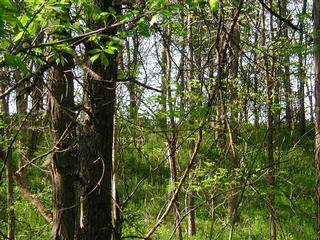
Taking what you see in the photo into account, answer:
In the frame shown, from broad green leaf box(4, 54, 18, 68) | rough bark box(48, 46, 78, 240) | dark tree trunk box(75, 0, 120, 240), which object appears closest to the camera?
broad green leaf box(4, 54, 18, 68)

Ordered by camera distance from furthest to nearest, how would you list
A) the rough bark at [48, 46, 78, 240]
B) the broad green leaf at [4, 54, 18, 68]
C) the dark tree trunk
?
the rough bark at [48, 46, 78, 240]
the dark tree trunk
the broad green leaf at [4, 54, 18, 68]

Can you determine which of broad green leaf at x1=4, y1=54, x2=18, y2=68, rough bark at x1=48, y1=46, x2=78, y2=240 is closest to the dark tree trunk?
broad green leaf at x1=4, y1=54, x2=18, y2=68

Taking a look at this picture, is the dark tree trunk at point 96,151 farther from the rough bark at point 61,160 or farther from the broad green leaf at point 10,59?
the rough bark at point 61,160

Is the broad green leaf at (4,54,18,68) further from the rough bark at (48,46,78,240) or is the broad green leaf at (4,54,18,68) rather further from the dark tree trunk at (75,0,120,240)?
the rough bark at (48,46,78,240)

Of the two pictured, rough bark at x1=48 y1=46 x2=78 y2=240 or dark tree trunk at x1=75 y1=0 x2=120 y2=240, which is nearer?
→ dark tree trunk at x1=75 y1=0 x2=120 y2=240

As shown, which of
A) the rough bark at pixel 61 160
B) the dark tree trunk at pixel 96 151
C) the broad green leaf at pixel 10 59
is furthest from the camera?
the rough bark at pixel 61 160

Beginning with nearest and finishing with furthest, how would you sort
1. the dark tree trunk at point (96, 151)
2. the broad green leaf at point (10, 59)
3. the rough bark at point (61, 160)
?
the broad green leaf at point (10, 59) → the dark tree trunk at point (96, 151) → the rough bark at point (61, 160)

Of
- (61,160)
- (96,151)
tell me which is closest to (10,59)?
(96,151)

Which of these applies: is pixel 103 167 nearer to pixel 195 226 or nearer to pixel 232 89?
pixel 232 89

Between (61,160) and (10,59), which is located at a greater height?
(10,59)

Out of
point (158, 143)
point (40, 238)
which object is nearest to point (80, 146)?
point (40, 238)

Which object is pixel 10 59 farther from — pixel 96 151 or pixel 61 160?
pixel 61 160

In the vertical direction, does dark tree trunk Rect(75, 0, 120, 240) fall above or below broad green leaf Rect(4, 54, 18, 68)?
below

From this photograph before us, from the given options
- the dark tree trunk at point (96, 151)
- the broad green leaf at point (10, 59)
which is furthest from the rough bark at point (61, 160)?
the broad green leaf at point (10, 59)
